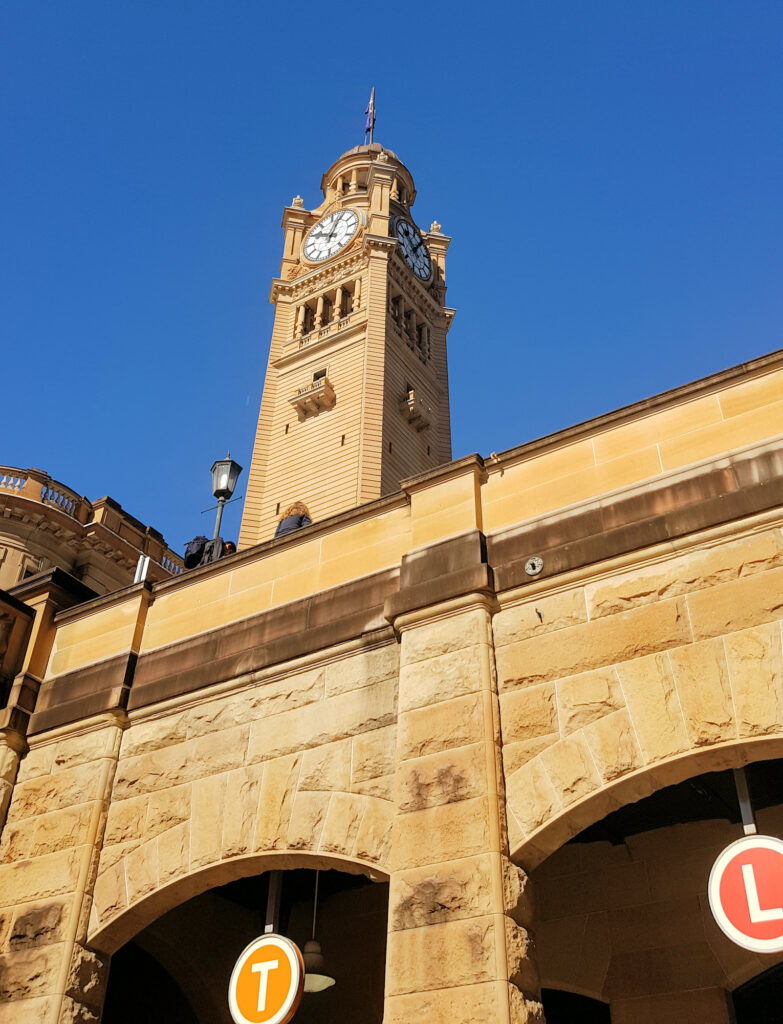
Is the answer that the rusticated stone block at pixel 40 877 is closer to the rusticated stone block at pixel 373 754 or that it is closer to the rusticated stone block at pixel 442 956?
the rusticated stone block at pixel 373 754

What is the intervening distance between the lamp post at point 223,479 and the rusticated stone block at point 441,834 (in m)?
8.73

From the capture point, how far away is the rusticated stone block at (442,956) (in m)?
6.77

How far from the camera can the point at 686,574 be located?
25.4ft

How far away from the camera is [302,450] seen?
4231cm

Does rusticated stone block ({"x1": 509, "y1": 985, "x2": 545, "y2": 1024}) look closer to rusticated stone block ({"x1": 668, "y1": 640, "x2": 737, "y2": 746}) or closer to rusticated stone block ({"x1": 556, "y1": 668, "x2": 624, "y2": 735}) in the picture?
rusticated stone block ({"x1": 556, "y1": 668, "x2": 624, "y2": 735})

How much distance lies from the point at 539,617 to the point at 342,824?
231 cm

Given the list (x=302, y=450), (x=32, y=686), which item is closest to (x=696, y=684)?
(x=32, y=686)

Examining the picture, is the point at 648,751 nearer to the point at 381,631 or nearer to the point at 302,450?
the point at 381,631

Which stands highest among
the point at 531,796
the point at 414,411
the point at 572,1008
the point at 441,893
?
the point at 414,411

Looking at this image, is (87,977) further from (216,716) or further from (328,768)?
(328,768)

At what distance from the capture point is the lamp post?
15.7 meters

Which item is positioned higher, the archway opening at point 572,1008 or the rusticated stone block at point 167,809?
the rusticated stone block at point 167,809

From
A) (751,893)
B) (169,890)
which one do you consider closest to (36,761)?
(169,890)

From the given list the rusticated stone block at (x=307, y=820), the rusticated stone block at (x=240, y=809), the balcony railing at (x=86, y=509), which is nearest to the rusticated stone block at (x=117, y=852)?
the rusticated stone block at (x=240, y=809)
